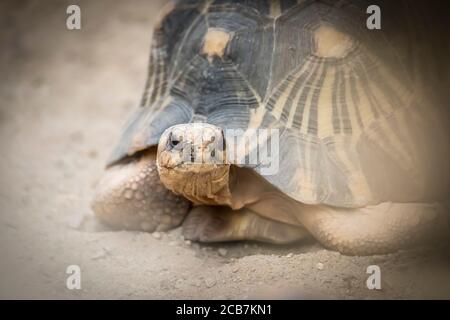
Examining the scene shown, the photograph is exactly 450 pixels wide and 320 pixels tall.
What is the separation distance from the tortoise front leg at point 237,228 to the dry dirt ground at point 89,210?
0.19 feet

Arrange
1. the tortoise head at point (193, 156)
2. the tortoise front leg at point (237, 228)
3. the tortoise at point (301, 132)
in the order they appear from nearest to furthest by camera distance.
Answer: the tortoise head at point (193, 156) < the tortoise at point (301, 132) < the tortoise front leg at point (237, 228)

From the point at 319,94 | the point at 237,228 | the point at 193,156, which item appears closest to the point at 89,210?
the point at 237,228

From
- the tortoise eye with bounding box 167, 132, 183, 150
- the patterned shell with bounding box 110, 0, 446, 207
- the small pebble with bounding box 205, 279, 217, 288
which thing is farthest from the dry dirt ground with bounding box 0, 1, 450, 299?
the tortoise eye with bounding box 167, 132, 183, 150

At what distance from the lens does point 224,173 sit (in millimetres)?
3236

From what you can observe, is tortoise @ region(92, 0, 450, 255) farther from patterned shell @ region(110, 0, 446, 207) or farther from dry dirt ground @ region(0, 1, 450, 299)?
dry dirt ground @ region(0, 1, 450, 299)

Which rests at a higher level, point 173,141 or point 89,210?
point 173,141

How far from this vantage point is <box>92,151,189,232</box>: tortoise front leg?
377 centimetres

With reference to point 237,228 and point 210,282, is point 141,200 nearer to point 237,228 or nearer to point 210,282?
point 237,228

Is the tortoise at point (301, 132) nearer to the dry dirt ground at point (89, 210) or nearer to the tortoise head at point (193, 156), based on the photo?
the tortoise head at point (193, 156)

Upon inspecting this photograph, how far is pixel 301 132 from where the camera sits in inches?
133

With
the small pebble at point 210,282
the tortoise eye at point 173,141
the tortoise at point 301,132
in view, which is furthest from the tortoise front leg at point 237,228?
the tortoise eye at point 173,141

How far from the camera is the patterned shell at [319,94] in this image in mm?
3357

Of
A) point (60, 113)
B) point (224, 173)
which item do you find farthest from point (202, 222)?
point (60, 113)

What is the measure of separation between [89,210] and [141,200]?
0.63 metres
